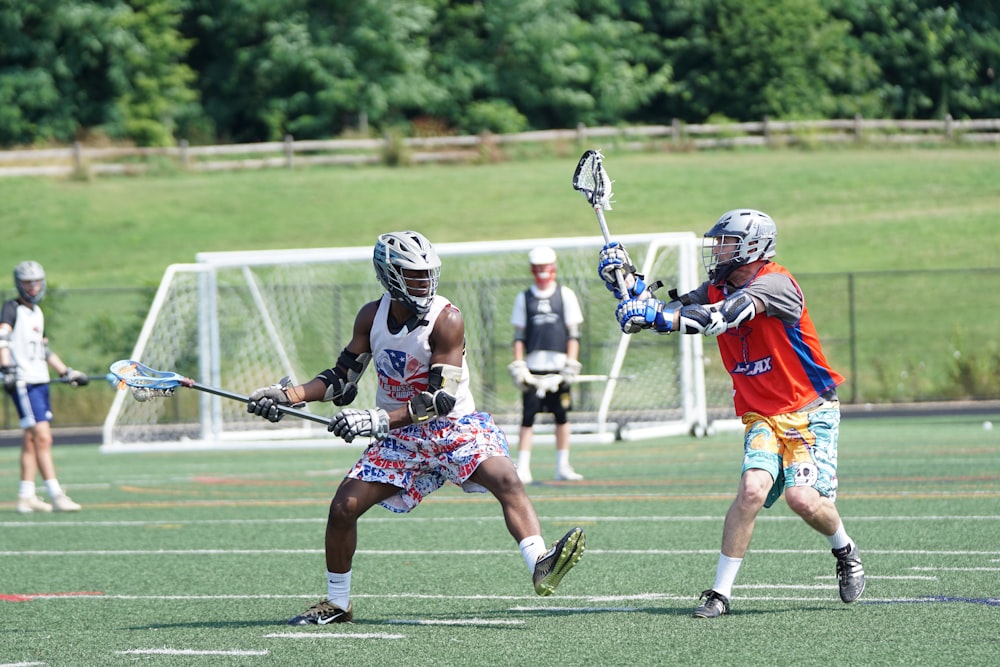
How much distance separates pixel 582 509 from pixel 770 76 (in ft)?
145

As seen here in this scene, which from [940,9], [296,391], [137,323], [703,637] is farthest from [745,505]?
[940,9]

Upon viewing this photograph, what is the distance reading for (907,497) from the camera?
38.9 feet

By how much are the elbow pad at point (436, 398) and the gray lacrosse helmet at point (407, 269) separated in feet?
1.02

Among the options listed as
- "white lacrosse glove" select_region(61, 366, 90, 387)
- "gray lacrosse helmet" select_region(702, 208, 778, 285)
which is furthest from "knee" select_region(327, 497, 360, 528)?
"white lacrosse glove" select_region(61, 366, 90, 387)

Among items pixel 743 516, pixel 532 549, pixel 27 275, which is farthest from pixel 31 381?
pixel 743 516

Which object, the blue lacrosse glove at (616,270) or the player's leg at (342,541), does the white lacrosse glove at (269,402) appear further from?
the blue lacrosse glove at (616,270)

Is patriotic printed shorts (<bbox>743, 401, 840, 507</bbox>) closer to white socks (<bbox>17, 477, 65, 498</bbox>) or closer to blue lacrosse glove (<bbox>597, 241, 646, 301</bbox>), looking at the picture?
blue lacrosse glove (<bbox>597, 241, 646, 301</bbox>)

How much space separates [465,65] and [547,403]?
40312 millimetres

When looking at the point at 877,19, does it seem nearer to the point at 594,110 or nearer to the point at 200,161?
the point at 594,110

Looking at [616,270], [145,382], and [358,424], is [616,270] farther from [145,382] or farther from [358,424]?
[145,382]

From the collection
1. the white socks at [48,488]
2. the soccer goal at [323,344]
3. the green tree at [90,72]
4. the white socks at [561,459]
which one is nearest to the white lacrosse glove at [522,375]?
the white socks at [561,459]

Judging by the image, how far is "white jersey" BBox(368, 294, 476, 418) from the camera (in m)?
6.95

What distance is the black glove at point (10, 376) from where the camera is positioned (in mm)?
12508

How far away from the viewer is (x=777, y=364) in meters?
7.24
